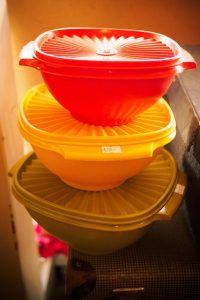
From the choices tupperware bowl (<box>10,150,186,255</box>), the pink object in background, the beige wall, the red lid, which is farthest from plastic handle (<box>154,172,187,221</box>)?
the pink object in background

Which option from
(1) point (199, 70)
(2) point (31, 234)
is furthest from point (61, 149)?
(2) point (31, 234)

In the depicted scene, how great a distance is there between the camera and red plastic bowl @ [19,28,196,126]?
1.64ft

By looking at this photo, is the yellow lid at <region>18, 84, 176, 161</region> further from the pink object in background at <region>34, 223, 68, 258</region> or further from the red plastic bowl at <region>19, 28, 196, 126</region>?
the pink object in background at <region>34, 223, 68, 258</region>

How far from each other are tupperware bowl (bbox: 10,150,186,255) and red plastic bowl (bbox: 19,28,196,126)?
0.17 meters

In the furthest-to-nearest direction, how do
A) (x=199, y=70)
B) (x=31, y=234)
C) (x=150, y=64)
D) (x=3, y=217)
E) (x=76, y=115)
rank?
(x=31, y=234) → (x=3, y=217) → (x=199, y=70) → (x=76, y=115) → (x=150, y=64)

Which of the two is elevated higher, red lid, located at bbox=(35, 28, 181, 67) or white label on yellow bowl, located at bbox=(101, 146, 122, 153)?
red lid, located at bbox=(35, 28, 181, 67)

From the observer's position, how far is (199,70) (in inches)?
29.3

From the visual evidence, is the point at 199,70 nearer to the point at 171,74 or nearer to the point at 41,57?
the point at 171,74

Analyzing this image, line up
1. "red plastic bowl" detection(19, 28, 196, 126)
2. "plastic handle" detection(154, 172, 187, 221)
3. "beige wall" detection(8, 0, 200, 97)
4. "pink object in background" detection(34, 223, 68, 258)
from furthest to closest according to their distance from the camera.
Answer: "pink object in background" detection(34, 223, 68, 258) → "beige wall" detection(8, 0, 200, 97) → "plastic handle" detection(154, 172, 187, 221) → "red plastic bowl" detection(19, 28, 196, 126)

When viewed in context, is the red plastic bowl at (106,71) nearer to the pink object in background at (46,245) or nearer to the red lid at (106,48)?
the red lid at (106,48)

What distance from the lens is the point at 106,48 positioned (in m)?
0.60

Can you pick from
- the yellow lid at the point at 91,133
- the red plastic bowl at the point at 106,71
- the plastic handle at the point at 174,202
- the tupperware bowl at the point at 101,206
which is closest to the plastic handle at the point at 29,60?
the red plastic bowl at the point at 106,71

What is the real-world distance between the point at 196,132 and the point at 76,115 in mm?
237

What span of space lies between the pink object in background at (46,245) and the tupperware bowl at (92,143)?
2.30ft
